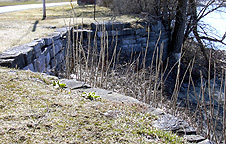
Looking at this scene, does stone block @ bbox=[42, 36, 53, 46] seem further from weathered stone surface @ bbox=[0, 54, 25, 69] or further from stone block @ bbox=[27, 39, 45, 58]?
weathered stone surface @ bbox=[0, 54, 25, 69]

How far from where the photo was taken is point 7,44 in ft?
18.8

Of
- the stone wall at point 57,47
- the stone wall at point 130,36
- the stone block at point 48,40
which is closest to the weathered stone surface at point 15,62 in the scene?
the stone wall at point 57,47

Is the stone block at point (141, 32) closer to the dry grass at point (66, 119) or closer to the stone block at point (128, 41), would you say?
the stone block at point (128, 41)

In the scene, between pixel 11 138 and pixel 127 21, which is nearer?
pixel 11 138

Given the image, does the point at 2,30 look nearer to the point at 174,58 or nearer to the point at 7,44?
the point at 7,44

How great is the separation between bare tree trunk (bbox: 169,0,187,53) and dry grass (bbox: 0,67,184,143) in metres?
8.03

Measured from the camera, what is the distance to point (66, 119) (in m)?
2.73

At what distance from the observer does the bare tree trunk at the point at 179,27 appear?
1037 centimetres

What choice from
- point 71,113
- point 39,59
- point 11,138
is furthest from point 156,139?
point 39,59

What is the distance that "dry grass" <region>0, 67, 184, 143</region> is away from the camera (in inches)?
94.7

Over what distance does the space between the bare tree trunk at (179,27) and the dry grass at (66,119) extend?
316 inches

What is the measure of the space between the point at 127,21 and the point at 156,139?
826 centimetres

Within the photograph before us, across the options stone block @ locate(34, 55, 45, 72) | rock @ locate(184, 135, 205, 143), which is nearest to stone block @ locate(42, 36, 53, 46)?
stone block @ locate(34, 55, 45, 72)

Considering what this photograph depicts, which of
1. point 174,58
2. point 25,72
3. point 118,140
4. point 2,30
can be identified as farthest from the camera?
point 174,58
